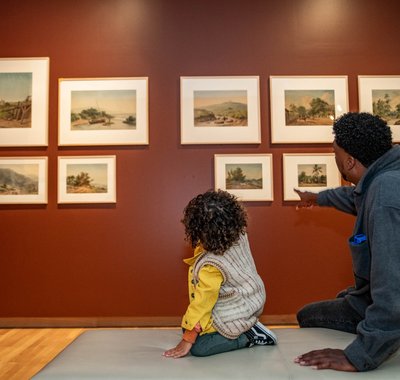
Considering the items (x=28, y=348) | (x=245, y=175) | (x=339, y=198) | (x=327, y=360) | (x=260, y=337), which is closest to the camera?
(x=327, y=360)

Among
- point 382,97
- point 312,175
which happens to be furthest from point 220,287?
point 382,97

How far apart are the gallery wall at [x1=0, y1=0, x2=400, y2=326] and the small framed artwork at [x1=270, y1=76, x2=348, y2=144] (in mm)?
84

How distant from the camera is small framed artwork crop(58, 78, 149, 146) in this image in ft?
13.5

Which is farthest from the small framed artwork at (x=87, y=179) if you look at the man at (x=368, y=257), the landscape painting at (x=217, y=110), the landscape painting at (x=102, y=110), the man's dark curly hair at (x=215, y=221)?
the man at (x=368, y=257)

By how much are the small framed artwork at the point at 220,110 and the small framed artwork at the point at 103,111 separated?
0.44 metres

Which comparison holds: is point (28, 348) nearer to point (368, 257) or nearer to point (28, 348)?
point (28, 348)

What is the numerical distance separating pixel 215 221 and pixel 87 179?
2562mm

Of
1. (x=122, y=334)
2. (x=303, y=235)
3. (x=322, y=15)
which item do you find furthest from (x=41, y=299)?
(x=322, y=15)

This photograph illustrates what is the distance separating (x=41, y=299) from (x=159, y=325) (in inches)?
47.8

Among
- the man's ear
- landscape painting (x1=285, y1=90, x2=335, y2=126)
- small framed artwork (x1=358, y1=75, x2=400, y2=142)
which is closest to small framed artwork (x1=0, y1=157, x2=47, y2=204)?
landscape painting (x1=285, y1=90, x2=335, y2=126)

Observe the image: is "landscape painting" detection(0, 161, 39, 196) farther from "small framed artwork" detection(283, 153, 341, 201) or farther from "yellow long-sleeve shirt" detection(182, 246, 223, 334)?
"yellow long-sleeve shirt" detection(182, 246, 223, 334)

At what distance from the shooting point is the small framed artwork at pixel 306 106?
4141 mm

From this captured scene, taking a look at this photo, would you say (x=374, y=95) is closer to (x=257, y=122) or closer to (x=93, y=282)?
(x=257, y=122)

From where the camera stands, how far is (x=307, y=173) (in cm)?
412
